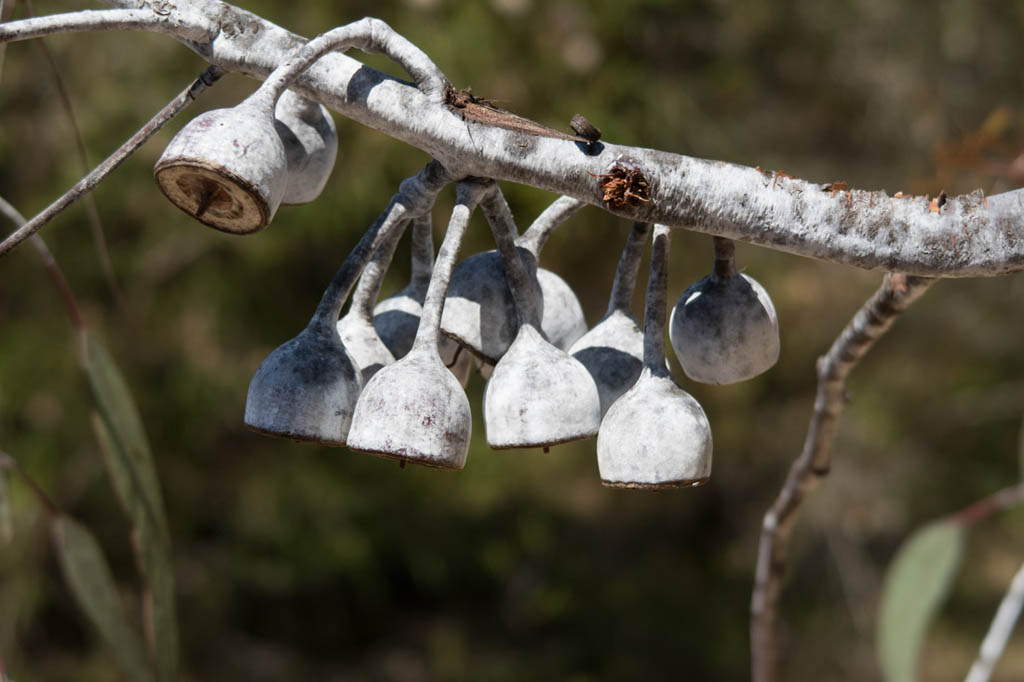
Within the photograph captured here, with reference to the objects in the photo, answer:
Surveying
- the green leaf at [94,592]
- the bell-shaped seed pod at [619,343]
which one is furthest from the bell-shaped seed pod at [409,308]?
the green leaf at [94,592]

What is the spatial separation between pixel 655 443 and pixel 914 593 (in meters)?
0.80

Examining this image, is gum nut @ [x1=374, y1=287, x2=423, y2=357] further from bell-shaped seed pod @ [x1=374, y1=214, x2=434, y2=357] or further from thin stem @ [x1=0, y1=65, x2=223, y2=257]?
thin stem @ [x1=0, y1=65, x2=223, y2=257]

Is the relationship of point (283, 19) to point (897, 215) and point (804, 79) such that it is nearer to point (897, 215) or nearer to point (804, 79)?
point (804, 79)

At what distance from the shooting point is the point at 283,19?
2.48 metres

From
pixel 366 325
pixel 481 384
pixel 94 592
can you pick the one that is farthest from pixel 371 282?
pixel 481 384

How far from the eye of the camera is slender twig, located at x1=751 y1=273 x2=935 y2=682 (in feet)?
2.52

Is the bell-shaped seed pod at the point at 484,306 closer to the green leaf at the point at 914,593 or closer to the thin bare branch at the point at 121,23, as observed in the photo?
the thin bare branch at the point at 121,23

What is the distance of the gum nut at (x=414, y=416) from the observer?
50 cm

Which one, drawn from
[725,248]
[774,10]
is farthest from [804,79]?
[725,248]

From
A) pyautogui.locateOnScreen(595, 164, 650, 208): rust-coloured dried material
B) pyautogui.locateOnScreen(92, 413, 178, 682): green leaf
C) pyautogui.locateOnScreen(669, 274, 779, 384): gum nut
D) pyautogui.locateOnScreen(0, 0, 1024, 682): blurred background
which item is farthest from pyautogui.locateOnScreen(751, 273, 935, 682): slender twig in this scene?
pyautogui.locateOnScreen(0, 0, 1024, 682): blurred background

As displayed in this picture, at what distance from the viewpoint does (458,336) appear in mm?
609

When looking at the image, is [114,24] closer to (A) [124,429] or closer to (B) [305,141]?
(B) [305,141]

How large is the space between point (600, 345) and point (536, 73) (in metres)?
2.00

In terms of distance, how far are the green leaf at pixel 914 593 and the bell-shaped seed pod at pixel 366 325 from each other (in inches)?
33.0
